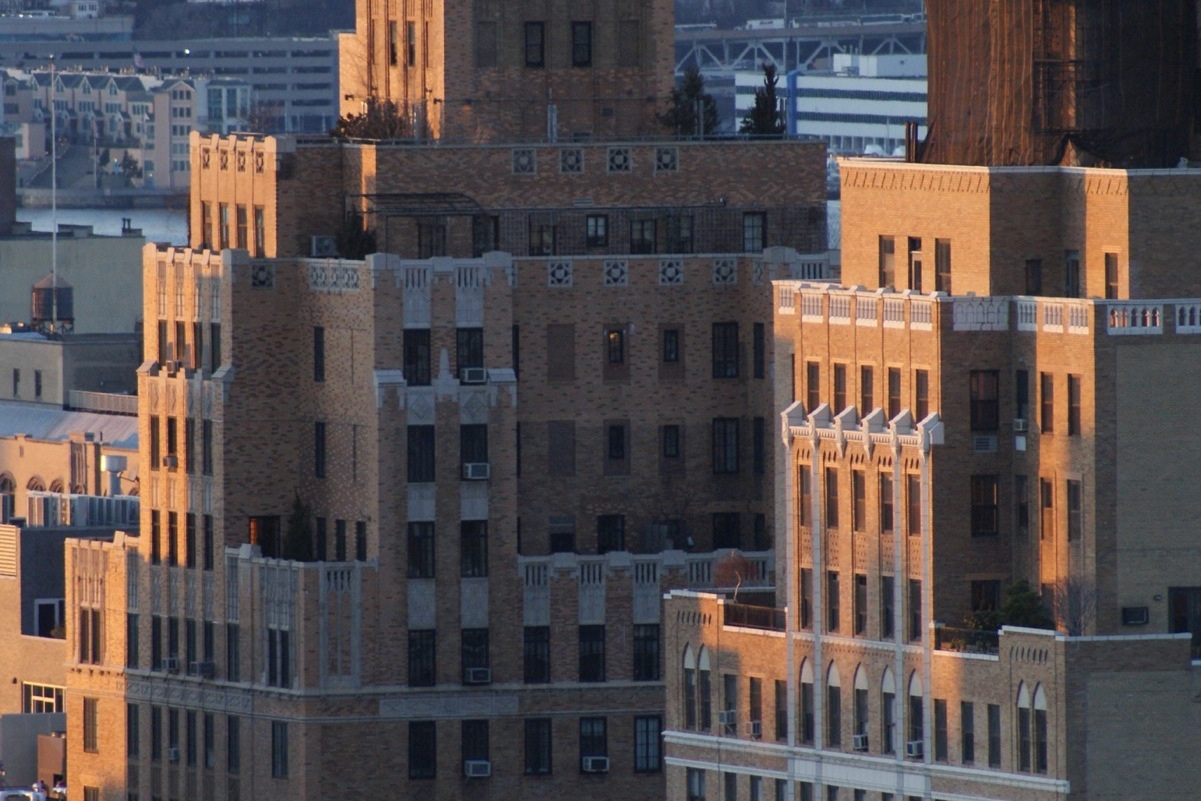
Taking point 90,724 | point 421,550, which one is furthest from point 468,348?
point 90,724

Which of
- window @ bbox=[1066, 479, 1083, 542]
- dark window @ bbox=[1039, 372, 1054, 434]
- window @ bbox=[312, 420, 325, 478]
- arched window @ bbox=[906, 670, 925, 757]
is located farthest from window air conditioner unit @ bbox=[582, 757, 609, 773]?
window @ bbox=[1066, 479, 1083, 542]

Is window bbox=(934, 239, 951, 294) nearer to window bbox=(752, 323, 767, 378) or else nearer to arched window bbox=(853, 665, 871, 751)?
arched window bbox=(853, 665, 871, 751)

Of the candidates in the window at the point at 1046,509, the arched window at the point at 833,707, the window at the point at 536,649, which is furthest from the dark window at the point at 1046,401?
the window at the point at 536,649

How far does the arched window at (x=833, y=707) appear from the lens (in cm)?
13112

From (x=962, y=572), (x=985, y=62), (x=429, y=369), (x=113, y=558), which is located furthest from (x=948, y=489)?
(x=113, y=558)

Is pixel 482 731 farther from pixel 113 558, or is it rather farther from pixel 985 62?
pixel 985 62

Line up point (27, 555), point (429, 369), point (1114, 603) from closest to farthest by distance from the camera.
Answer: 1. point (1114, 603)
2. point (429, 369)
3. point (27, 555)

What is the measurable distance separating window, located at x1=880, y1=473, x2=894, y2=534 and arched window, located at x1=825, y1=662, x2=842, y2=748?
4.27 metres

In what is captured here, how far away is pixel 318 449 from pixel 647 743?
46.5 ft

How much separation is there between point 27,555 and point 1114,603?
59081mm

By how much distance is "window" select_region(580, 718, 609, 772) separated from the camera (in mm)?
153375

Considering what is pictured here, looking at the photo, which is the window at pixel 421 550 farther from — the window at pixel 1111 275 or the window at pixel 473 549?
the window at pixel 1111 275

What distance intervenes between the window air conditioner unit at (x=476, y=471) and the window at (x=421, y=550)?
1934 millimetres

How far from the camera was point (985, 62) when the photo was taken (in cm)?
13262
